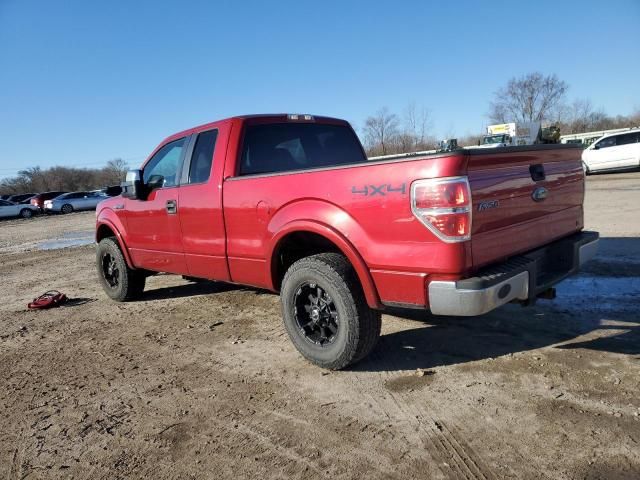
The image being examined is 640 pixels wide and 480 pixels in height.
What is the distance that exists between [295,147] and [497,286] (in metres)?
2.64

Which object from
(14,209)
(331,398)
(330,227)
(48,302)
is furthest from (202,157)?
(14,209)

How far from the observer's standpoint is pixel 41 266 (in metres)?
10.0

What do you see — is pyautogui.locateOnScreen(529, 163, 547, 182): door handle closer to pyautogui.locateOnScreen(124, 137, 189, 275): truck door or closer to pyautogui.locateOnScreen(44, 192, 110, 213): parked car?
pyautogui.locateOnScreen(124, 137, 189, 275): truck door

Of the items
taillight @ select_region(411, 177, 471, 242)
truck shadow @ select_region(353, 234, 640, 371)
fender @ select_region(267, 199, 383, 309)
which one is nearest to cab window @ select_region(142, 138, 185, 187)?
fender @ select_region(267, 199, 383, 309)

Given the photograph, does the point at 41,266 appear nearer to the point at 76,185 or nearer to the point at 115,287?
the point at 115,287

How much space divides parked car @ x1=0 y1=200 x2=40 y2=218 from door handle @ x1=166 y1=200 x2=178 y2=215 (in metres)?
33.7

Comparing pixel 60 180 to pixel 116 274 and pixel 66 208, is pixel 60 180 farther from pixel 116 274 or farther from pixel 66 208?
pixel 116 274

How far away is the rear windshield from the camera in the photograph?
4383 mm

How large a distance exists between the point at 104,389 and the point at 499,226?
3.08m

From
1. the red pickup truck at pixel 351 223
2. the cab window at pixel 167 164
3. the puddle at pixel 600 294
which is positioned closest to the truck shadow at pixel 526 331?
the puddle at pixel 600 294

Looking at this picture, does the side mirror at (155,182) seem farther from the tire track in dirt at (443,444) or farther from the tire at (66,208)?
the tire at (66,208)

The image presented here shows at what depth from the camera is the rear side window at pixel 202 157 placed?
4.48 meters

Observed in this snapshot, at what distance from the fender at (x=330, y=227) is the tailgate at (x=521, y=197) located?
721 millimetres

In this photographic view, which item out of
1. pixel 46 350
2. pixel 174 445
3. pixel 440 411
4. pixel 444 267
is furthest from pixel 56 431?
pixel 444 267
